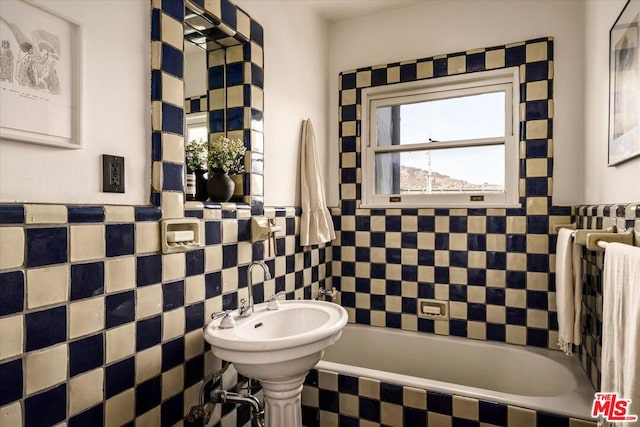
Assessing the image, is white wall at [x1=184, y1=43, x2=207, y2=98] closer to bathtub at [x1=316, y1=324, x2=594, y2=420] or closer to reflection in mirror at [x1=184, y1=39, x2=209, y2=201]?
reflection in mirror at [x1=184, y1=39, x2=209, y2=201]

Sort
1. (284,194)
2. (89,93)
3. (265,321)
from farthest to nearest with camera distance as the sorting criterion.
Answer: (284,194) < (265,321) < (89,93)

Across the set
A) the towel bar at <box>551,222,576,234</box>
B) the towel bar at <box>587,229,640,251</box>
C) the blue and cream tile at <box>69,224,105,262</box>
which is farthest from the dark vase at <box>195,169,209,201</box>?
the towel bar at <box>551,222,576,234</box>

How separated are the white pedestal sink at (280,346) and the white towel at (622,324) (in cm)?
81

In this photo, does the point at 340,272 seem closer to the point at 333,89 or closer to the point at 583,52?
the point at 333,89

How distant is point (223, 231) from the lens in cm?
160

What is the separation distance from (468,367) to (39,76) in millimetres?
2407

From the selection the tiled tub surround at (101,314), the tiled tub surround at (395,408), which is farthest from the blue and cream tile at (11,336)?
the tiled tub surround at (395,408)

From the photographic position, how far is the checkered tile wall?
1267 millimetres

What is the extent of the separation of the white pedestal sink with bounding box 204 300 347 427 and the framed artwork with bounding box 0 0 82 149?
0.77 m

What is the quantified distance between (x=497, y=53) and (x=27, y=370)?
259 cm

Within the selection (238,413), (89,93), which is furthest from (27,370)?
(238,413)

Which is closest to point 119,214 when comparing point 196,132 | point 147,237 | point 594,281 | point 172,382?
point 147,237

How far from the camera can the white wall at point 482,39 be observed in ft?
6.69

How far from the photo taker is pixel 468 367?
7.22ft
